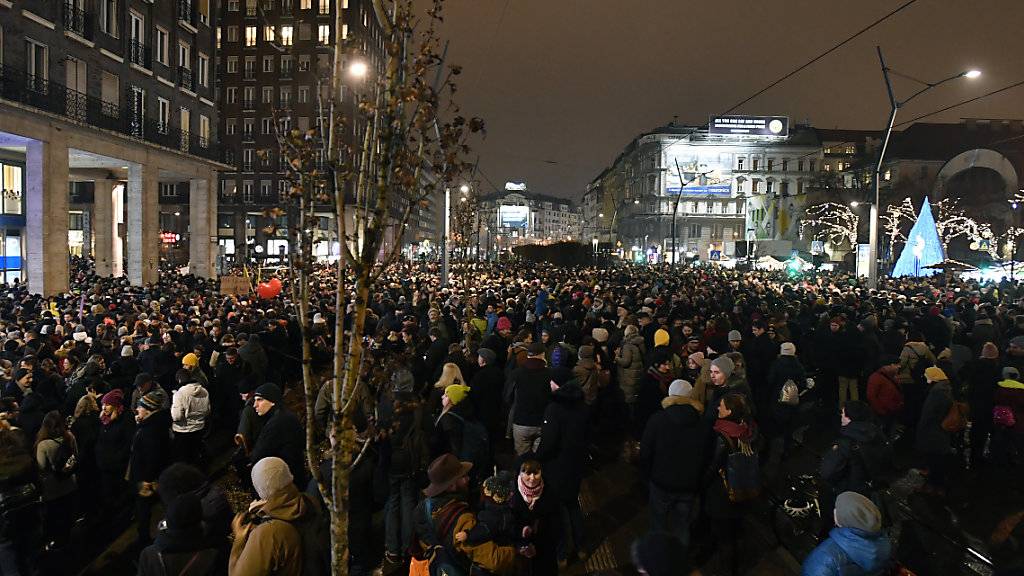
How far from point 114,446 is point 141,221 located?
27.3 meters

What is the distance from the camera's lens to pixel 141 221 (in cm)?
3078

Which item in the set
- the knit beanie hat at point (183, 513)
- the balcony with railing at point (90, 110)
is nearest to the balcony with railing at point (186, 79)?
the balcony with railing at point (90, 110)

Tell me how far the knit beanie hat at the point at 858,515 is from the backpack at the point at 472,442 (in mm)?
3689

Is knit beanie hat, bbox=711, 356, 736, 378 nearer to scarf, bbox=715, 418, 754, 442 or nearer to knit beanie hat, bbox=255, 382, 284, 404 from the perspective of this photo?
scarf, bbox=715, 418, 754, 442

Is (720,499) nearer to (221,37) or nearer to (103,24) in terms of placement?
(103,24)

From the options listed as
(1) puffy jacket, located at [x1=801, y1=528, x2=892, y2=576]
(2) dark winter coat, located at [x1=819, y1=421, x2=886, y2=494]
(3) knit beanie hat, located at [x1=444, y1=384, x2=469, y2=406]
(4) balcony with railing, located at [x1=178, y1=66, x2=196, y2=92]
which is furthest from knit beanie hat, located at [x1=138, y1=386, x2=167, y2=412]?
(4) balcony with railing, located at [x1=178, y1=66, x2=196, y2=92]

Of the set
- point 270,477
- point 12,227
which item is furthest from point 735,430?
point 12,227

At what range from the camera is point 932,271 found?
33281 mm

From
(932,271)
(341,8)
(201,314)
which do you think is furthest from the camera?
(932,271)

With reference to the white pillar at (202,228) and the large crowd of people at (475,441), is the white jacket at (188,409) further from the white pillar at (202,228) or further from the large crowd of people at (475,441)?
the white pillar at (202,228)

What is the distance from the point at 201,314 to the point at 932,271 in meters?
31.9

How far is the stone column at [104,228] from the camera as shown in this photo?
3441 centimetres

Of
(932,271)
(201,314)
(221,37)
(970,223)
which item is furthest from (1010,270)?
(221,37)

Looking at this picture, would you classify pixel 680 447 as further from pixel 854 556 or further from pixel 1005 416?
pixel 1005 416
